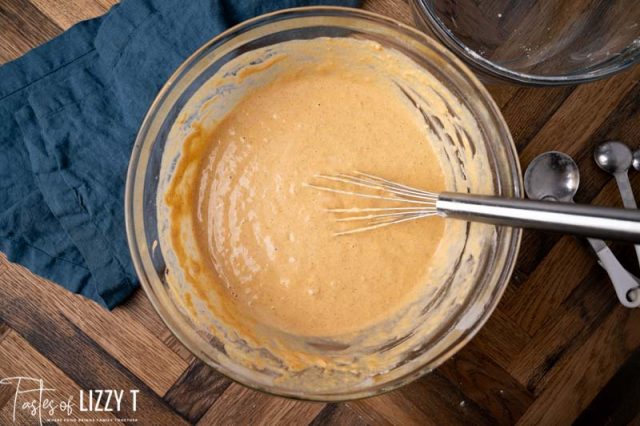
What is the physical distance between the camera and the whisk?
0.62m

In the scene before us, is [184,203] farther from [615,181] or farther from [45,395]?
[615,181]

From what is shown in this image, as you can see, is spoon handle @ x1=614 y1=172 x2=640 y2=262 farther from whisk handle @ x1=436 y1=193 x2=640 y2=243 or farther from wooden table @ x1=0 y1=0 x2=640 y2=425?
whisk handle @ x1=436 y1=193 x2=640 y2=243

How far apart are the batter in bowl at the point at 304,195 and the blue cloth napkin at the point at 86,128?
0.15m

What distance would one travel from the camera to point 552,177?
0.98m

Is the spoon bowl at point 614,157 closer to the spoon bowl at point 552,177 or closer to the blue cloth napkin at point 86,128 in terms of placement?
the spoon bowl at point 552,177

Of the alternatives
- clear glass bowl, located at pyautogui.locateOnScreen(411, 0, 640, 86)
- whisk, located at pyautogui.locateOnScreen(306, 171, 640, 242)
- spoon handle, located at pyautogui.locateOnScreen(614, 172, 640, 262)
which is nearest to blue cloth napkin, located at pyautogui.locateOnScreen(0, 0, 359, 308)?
Answer: clear glass bowl, located at pyautogui.locateOnScreen(411, 0, 640, 86)

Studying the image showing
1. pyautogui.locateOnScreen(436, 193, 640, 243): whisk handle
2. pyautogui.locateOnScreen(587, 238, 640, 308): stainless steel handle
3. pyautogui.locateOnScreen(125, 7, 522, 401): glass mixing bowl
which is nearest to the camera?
pyautogui.locateOnScreen(436, 193, 640, 243): whisk handle

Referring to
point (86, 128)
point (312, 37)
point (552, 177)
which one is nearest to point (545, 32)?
point (552, 177)

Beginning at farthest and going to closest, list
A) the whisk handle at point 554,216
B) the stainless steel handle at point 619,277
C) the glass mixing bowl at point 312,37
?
the stainless steel handle at point 619,277
the glass mixing bowl at point 312,37
the whisk handle at point 554,216

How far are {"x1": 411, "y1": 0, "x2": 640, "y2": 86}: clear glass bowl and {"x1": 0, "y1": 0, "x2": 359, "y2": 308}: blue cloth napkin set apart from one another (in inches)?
8.3

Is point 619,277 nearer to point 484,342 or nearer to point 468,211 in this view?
point 484,342

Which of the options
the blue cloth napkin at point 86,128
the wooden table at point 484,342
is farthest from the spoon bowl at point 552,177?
the blue cloth napkin at point 86,128

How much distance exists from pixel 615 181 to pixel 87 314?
1053mm

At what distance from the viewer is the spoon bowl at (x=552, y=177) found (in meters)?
0.97
